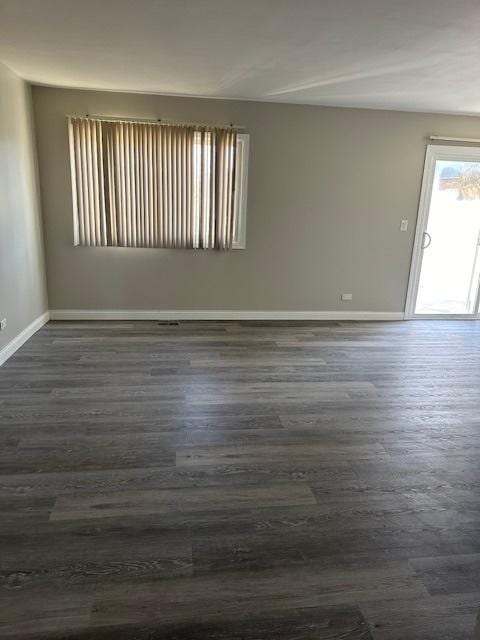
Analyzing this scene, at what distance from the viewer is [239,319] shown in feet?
17.8

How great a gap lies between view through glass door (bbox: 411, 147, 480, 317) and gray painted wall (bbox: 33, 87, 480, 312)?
A: 21cm

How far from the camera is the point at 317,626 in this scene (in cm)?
151

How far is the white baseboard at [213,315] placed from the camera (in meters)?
5.15

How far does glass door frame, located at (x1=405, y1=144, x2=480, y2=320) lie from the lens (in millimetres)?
5230

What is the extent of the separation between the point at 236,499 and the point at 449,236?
4.90 metres

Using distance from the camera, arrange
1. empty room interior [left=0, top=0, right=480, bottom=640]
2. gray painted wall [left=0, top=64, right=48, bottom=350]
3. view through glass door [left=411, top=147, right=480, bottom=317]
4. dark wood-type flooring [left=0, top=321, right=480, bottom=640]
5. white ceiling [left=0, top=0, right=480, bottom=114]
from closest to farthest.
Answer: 1. dark wood-type flooring [left=0, top=321, right=480, bottom=640]
2. empty room interior [left=0, top=0, right=480, bottom=640]
3. white ceiling [left=0, top=0, right=480, bottom=114]
4. gray painted wall [left=0, top=64, right=48, bottom=350]
5. view through glass door [left=411, top=147, right=480, bottom=317]

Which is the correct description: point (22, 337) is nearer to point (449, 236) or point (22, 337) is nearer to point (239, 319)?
point (239, 319)

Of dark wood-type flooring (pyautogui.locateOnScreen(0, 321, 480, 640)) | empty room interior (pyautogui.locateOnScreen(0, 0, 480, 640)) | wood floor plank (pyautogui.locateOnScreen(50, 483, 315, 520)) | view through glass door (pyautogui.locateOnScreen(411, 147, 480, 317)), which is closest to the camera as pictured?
dark wood-type flooring (pyautogui.locateOnScreen(0, 321, 480, 640))

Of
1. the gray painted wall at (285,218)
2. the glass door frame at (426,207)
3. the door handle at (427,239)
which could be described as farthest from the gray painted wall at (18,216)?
the door handle at (427,239)

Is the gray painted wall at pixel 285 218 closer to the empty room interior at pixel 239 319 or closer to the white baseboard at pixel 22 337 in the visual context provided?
the empty room interior at pixel 239 319

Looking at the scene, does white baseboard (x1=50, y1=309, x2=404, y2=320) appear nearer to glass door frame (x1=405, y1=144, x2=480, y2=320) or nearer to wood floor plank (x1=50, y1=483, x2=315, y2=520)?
glass door frame (x1=405, y1=144, x2=480, y2=320)

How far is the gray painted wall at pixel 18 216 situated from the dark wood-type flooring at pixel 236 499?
0.64m

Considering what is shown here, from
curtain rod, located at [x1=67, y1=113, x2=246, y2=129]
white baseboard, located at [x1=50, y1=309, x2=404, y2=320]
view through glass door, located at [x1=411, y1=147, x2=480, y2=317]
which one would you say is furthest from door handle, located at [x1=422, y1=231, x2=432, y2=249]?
curtain rod, located at [x1=67, y1=113, x2=246, y2=129]

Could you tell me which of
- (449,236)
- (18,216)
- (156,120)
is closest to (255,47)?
(156,120)
